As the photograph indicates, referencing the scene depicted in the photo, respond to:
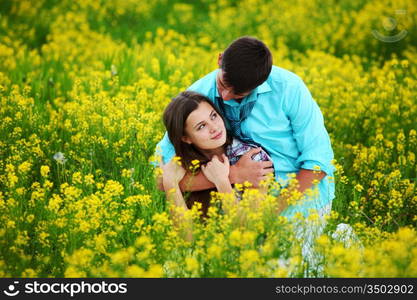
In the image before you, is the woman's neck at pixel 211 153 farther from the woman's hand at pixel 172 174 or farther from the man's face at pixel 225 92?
the man's face at pixel 225 92

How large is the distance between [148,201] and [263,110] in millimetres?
1021

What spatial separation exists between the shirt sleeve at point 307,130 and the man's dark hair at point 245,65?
0.46m

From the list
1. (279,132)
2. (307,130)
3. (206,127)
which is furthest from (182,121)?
(307,130)

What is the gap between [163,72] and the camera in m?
6.53

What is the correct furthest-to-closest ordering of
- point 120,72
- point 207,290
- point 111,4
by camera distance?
point 111,4, point 120,72, point 207,290

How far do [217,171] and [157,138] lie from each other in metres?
1.10

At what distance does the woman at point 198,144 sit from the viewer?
12.6 feet

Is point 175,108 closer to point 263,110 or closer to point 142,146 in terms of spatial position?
point 263,110

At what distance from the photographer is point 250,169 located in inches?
154

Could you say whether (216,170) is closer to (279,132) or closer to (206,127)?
(206,127)

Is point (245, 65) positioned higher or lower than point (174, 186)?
higher

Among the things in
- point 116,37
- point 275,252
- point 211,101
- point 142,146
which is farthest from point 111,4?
point 275,252

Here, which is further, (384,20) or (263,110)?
(384,20)

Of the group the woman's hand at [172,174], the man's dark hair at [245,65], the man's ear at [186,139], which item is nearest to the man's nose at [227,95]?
the man's dark hair at [245,65]
